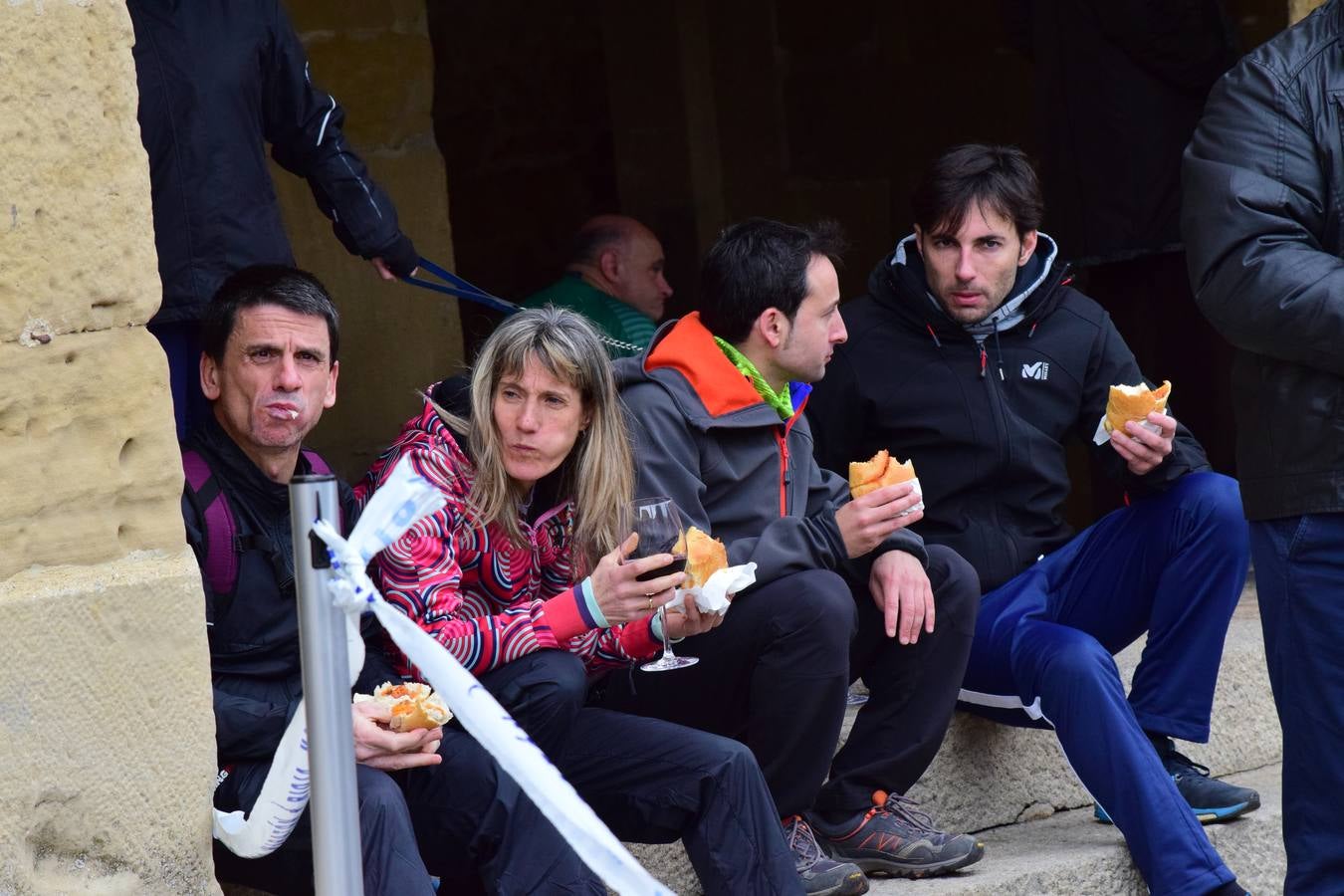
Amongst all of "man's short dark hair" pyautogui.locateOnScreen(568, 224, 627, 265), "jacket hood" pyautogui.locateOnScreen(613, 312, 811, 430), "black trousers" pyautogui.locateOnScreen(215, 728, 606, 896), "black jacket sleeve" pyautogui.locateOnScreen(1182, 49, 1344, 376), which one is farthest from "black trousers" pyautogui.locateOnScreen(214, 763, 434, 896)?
"man's short dark hair" pyautogui.locateOnScreen(568, 224, 627, 265)

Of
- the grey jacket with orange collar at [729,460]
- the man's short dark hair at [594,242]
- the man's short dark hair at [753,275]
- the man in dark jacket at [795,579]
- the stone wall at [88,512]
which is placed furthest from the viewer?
the man's short dark hair at [594,242]

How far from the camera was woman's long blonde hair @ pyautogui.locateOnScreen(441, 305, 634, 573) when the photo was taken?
3.20 meters

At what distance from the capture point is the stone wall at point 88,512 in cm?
252

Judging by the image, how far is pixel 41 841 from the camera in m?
2.56

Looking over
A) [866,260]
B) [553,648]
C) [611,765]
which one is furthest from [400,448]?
[866,260]

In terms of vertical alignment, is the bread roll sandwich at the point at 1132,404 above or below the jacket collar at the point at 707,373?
below

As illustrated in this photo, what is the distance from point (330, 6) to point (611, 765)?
2.40m

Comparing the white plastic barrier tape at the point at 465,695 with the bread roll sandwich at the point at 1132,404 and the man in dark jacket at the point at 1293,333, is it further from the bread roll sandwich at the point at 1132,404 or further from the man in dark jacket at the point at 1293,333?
the bread roll sandwich at the point at 1132,404

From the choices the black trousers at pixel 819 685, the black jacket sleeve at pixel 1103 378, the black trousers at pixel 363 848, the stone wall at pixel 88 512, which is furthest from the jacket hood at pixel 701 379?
the stone wall at pixel 88 512

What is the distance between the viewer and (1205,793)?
151 inches

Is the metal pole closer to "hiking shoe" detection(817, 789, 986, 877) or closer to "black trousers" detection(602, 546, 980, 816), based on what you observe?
"black trousers" detection(602, 546, 980, 816)

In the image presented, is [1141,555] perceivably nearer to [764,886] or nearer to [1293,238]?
[1293,238]

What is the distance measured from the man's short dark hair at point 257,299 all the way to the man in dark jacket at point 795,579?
632 mm

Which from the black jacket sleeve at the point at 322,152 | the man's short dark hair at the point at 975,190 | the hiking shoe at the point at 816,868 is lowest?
the hiking shoe at the point at 816,868
